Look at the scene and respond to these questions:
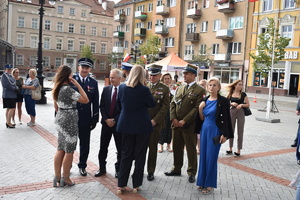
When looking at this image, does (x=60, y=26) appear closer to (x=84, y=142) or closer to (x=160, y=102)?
(x=84, y=142)

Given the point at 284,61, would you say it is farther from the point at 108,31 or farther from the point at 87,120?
the point at 108,31

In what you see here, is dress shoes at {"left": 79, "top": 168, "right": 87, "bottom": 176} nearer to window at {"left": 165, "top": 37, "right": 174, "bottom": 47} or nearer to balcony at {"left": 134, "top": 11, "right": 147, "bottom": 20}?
window at {"left": 165, "top": 37, "right": 174, "bottom": 47}

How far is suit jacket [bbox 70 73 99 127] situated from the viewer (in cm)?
555

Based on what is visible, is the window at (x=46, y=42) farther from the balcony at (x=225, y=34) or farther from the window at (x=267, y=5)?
the window at (x=267, y=5)

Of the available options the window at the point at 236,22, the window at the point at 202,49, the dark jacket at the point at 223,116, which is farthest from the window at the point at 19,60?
the dark jacket at the point at 223,116

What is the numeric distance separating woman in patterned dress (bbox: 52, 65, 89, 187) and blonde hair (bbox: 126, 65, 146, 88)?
2.55 feet

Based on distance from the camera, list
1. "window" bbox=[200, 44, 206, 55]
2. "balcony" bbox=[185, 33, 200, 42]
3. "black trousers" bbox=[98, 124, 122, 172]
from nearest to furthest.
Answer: "black trousers" bbox=[98, 124, 122, 172] → "window" bbox=[200, 44, 206, 55] → "balcony" bbox=[185, 33, 200, 42]

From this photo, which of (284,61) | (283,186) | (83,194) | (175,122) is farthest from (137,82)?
(284,61)

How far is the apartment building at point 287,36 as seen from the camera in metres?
33.7

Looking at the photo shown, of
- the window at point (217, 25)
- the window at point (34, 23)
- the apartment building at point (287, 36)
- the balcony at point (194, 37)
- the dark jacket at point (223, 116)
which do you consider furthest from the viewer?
the window at point (34, 23)

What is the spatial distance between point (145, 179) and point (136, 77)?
6.32 ft

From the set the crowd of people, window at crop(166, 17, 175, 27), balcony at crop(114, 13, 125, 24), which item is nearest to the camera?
the crowd of people

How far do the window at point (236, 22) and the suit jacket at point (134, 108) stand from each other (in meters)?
36.8

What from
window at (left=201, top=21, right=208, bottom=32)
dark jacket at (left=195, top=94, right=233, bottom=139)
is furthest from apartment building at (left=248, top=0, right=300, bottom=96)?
dark jacket at (left=195, top=94, right=233, bottom=139)
